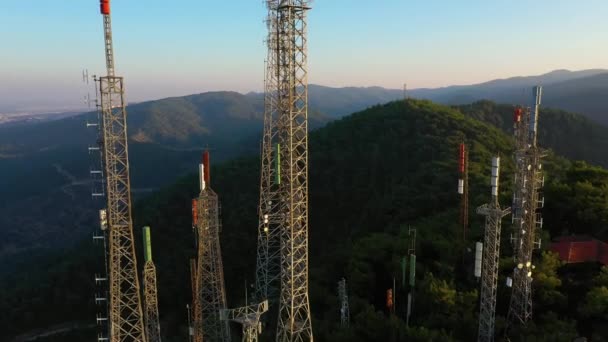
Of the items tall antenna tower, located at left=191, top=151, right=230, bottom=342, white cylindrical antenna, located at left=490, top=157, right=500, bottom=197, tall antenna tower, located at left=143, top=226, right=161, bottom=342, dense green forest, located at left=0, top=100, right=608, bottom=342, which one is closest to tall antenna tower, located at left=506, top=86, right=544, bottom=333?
white cylindrical antenna, located at left=490, top=157, right=500, bottom=197

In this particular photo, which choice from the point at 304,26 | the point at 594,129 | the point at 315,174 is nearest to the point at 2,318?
the point at 315,174

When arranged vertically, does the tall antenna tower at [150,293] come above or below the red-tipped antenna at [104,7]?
below

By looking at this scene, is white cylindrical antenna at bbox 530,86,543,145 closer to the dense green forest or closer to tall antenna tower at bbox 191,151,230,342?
the dense green forest

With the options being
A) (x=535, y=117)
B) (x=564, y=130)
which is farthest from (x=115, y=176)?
(x=564, y=130)

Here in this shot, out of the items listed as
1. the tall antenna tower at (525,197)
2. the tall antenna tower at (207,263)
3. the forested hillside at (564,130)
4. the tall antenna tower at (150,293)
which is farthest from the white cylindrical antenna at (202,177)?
the forested hillside at (564,130)

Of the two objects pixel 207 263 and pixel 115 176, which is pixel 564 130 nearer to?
pixel 207 263

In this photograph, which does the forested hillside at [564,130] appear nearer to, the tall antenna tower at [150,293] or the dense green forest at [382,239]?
the dense green forest at [382,239]
